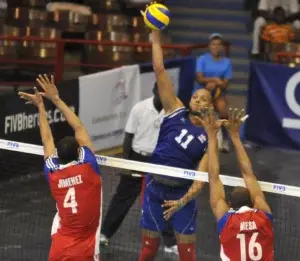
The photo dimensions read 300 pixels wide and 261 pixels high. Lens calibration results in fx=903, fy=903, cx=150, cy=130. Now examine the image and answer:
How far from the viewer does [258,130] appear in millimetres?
15797

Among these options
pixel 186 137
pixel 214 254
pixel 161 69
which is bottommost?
pixel 214 254

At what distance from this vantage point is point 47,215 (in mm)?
11570

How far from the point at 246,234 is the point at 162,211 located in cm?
196

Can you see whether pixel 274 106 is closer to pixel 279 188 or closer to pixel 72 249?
pixel 279 188

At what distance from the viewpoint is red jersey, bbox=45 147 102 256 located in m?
7.23

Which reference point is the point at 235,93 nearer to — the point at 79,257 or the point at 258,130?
the point at 258,130

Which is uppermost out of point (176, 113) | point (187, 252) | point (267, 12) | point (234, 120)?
point (267, 12)

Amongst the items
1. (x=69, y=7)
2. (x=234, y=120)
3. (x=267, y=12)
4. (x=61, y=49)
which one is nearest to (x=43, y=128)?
(x=234, y=120)

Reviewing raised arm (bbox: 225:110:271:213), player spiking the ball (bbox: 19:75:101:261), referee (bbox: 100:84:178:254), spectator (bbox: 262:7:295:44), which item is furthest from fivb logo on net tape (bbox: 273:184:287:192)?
spectator (bbox: 262:7:295:44)

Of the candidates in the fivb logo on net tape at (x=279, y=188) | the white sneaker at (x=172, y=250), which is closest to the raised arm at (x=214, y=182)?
the fivb logo on net tape at (x=279, y=188)

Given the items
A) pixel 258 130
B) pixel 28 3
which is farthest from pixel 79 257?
pixel 28 3

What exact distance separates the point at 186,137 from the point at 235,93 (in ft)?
36.6

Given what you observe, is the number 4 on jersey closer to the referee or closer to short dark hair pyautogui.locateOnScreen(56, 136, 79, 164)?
short dark hair pyautogui.locateOnScreen(56, 136, 79, 164)

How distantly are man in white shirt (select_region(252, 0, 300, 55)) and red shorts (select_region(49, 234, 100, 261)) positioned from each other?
13.2 meters
